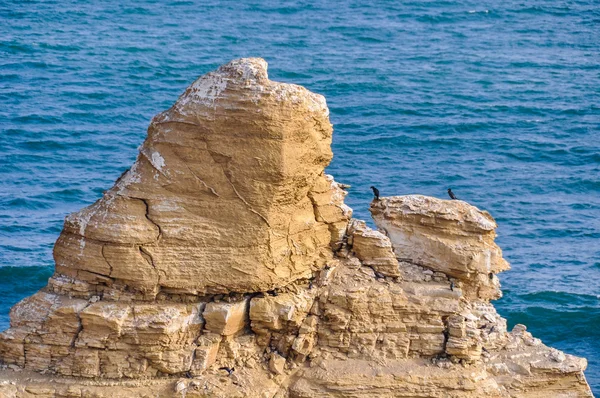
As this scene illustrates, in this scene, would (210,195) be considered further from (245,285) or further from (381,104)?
(381,104)

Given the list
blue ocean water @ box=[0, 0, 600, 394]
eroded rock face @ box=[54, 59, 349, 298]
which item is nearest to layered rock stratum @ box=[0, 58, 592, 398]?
eroded rock face @ box=[54, 59, 349, 298]

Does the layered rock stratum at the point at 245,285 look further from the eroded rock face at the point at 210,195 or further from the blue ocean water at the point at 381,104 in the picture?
the blue ocean water at the point at 381,104

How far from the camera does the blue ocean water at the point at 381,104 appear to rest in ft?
142

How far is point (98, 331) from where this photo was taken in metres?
22.9

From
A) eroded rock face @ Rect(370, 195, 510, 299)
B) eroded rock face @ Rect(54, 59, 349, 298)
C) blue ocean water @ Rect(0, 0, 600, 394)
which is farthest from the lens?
blue ocean water @ Rect(0, 0, 600, 394)

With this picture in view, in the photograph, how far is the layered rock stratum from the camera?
22.6 meters

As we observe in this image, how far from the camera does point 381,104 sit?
196 feet

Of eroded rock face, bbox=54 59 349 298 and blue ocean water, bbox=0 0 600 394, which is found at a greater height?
blue ocean water, bbox=0 0 600 394

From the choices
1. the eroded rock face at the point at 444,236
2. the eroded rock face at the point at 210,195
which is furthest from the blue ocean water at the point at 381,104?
the eroded rock face at the point at 210,195

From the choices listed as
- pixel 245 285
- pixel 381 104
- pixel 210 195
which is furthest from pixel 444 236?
pixel 381 104

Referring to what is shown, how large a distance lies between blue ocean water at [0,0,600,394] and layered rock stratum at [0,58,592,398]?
11.7 metres

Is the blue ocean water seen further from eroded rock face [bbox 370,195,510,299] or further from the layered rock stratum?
the layered rock stratum

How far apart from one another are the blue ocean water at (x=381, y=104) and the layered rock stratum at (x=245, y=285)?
460 inches

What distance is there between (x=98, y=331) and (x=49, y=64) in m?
43.6
